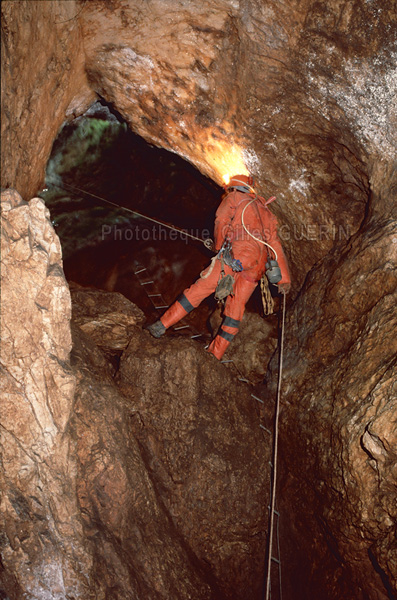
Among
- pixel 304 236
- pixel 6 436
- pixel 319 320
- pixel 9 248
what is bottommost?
pixel 6 436

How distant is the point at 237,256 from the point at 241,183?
3.00 ft

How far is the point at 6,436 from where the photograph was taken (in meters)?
2.80

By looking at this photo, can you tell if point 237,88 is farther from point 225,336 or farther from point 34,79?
point 225,336

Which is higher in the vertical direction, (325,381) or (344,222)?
(344,222)

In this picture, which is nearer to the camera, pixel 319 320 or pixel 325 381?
pixel 325 381

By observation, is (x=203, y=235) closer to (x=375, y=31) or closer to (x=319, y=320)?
(x=319, y=320)

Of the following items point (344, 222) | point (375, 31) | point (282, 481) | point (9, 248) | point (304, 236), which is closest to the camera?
point (9, 248)

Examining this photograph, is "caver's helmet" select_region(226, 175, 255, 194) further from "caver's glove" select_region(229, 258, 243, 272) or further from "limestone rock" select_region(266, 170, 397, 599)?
"limestone rock" select_region(266, 170, 397, 599)

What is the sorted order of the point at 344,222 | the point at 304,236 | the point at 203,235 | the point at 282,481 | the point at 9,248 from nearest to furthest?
the point at 9,248
the point at 282,481
the point at 344,222
the point at 304,236
the point at 203,235

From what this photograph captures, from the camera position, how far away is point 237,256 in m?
5.04

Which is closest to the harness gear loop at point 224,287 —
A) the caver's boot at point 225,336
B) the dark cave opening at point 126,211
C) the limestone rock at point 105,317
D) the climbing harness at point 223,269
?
the climbing harness at point 223,269

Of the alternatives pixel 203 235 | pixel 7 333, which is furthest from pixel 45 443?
pixel 203 235

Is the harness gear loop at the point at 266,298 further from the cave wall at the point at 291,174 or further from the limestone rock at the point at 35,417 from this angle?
the limestone rock at the point at 35,417

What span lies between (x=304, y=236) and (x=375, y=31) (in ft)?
7.83
